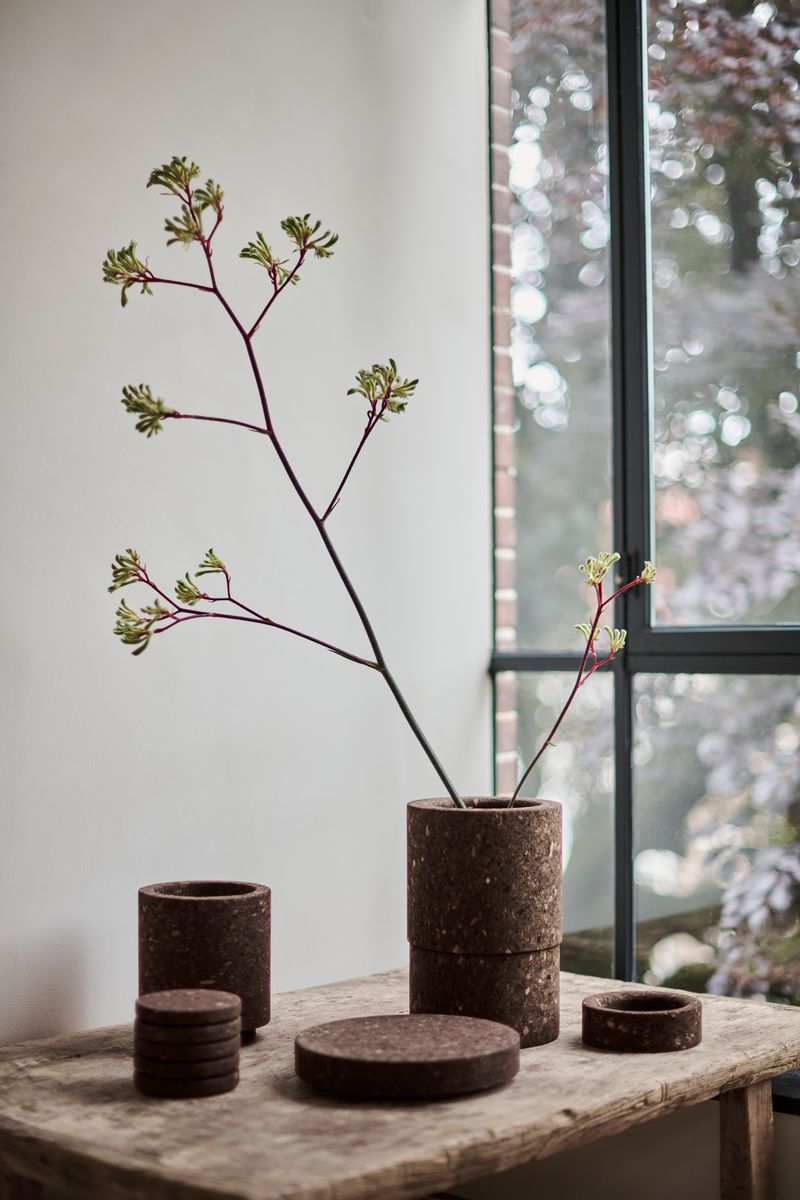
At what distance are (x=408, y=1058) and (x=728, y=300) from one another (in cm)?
170

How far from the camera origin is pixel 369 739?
2434mm

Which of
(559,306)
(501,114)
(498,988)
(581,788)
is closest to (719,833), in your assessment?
(581,788)

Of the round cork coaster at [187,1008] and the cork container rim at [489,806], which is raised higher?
the cork container rim at [489,806]

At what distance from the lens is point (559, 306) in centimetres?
319

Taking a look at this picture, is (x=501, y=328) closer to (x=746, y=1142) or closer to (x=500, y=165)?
(x=500, y=165)

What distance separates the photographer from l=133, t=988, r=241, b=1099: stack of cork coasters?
1534 mm

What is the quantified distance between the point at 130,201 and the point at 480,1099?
4.61 feet

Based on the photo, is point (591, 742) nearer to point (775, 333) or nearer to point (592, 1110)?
point (775, 333)

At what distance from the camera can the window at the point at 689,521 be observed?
8.00ft

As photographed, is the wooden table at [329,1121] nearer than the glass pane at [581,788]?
Yes

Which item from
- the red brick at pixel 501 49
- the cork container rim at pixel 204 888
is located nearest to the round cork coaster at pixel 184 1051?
the cork container rim at pixel 204 888

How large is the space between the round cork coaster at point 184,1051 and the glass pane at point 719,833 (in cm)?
120

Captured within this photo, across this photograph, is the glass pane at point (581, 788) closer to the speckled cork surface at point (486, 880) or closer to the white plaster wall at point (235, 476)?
the white plaster wall at point (235, 476)

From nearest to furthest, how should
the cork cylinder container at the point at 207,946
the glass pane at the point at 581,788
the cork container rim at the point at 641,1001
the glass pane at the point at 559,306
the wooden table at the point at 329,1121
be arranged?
the wooden table at the point at 329,1121 < the cork cylinder container at the point at 207,946 < the cork container rim at the point at 641,1001 < the glass pane at the point at 581,788 < the glass pane at the point at 559,306
